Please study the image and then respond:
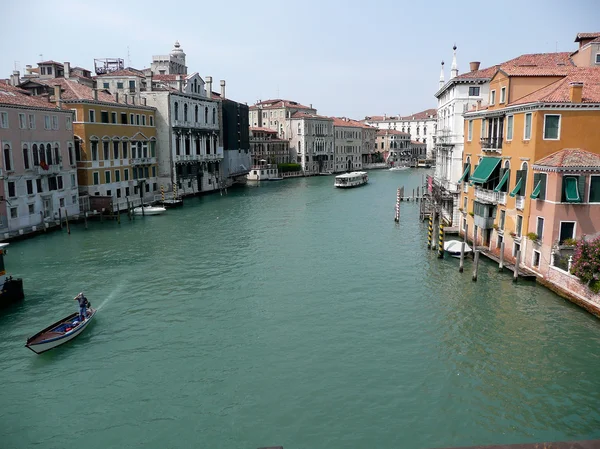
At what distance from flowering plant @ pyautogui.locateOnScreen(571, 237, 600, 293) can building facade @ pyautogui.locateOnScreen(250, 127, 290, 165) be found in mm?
56768

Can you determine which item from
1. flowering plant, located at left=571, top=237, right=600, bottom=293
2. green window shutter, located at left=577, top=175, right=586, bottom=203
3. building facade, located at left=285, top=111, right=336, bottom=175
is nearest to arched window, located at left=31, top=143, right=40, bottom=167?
green window shutter, located at left=577, top=175, right=586, bottom=203

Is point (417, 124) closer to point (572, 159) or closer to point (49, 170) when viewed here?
point (49, 170)

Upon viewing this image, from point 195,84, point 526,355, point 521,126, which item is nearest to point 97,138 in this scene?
point 195,84

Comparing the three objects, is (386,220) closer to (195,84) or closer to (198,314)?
(198,314)

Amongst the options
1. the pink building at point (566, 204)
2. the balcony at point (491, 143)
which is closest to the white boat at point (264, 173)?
the balcony at point (491, 143)

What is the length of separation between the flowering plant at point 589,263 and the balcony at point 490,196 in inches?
198

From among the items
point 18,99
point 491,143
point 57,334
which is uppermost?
point 18,99

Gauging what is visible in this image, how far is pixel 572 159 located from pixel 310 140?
6070cm

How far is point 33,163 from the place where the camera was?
27.3 metres

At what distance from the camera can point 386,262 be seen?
71.3 ft

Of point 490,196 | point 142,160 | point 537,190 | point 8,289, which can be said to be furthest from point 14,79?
point 537,190

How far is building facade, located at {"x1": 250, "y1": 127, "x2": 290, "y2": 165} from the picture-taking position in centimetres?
6944

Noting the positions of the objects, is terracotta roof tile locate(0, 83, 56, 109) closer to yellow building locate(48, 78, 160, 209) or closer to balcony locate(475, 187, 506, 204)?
yellow building locate(48, 78, 160, 209)

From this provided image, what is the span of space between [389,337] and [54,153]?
926 inches
